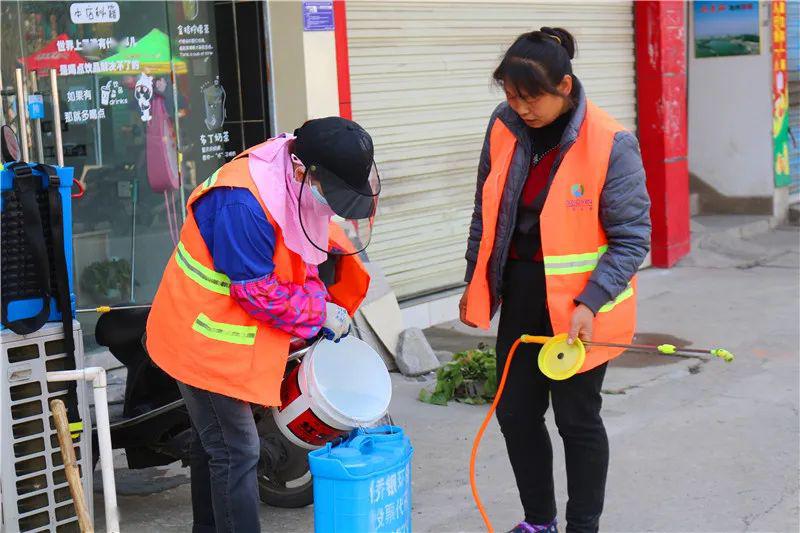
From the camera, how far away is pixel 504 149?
3.75 metres

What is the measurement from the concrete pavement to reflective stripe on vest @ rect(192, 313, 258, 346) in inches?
46.0

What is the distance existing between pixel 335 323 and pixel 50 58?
3.14 meters

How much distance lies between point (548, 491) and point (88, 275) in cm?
328

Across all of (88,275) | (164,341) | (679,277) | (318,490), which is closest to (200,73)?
(88,275)

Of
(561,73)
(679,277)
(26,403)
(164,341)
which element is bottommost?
(679,277)

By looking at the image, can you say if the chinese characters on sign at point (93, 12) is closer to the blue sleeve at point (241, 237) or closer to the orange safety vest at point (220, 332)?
the orange safety vest at point (220, 332)

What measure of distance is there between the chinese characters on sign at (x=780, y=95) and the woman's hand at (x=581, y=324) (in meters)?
8.32

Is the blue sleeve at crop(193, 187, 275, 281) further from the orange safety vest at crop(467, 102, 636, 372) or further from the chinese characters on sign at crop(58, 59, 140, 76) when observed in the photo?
the chinese characters on sign at crop(58, 59, 140, 76)

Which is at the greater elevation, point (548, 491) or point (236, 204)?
point (236, 204)

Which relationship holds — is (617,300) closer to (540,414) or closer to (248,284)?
(540,414)

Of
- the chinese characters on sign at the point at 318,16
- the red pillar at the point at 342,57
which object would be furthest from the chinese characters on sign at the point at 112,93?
the red pillar at the point at 342,57

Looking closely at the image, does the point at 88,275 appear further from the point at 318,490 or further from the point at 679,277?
the point at 679,277

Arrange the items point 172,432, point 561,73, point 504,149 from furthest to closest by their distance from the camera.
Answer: point 172,432
point 504,149
point 561,73

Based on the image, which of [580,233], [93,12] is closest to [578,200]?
[580,233]
